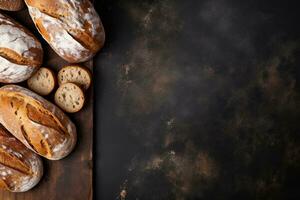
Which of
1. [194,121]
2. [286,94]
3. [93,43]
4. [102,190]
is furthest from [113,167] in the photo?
[286,94]

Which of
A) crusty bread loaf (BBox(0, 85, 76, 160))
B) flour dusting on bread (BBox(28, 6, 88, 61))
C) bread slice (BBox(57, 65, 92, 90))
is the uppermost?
flour dusting on bread (BBox(28, 6, 88, 61))

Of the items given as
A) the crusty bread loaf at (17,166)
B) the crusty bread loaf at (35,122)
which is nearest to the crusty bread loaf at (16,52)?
the crusty bread loaf at (35,122)

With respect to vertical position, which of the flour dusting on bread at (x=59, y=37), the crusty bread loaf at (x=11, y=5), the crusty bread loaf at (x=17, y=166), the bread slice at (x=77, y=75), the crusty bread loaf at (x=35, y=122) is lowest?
the crusty bread loaf at (x=17, y=166)

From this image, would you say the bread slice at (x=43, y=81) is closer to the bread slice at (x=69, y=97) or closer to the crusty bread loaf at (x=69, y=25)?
the bread slice at (x=69, y=97)

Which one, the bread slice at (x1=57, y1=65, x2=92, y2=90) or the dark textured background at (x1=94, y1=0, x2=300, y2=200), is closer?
the dark textured background at (x1=94, y1=0, x2=300, y2=200)

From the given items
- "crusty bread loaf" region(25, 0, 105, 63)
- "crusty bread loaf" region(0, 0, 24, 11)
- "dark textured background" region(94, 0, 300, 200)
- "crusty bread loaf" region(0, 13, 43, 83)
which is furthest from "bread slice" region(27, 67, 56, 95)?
"crusty bread loaf" region(0, 0, 24, 11)

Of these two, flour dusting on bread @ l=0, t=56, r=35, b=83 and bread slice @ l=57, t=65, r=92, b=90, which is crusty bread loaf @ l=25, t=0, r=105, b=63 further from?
flour dusting on bread @ l=0, t=56, r=35, b=83

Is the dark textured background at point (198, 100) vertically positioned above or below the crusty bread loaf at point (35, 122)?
above
